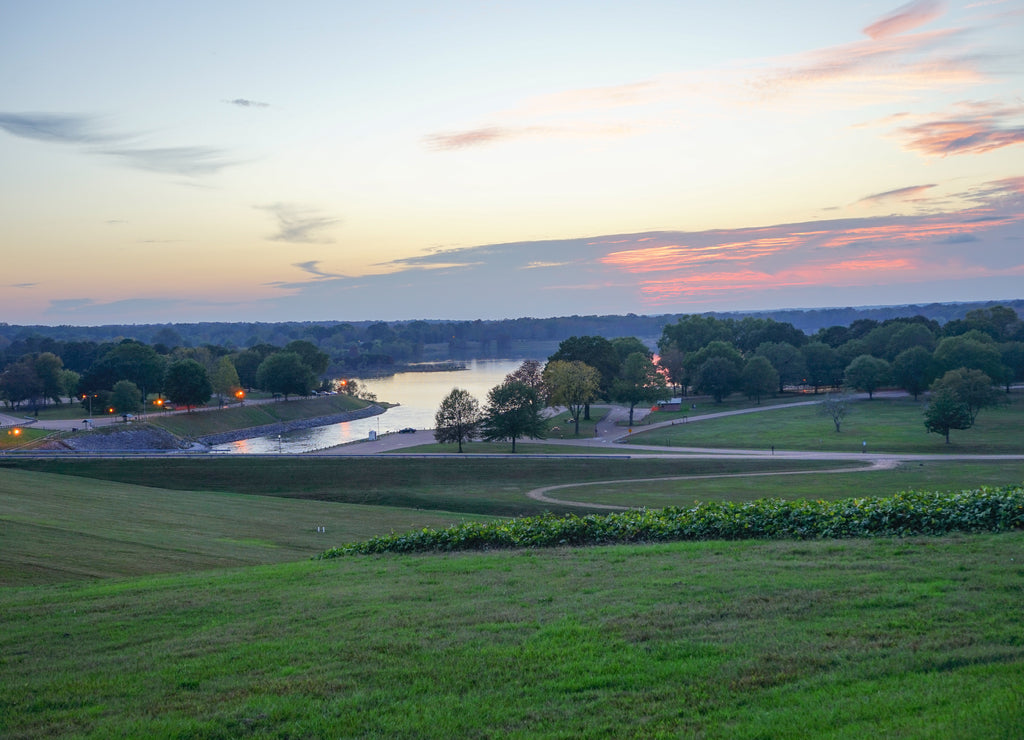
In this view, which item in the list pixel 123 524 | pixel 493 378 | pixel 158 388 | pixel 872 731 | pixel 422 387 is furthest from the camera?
pixel 493 378

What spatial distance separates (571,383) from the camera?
244 ft

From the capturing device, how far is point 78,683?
755 cm

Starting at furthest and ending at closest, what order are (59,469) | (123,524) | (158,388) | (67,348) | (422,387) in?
1. (422,387)
2. (67,348)
3. (158,388)
4. (59,469)
5. (123,524)

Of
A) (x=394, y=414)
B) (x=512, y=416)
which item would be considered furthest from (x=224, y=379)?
(x=512, y=416)

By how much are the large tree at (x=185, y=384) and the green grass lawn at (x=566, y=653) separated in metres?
73.3

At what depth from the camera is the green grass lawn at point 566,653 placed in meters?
6.07

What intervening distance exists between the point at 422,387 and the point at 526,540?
12642 centimetres

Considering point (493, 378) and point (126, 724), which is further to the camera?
point (493, 378)

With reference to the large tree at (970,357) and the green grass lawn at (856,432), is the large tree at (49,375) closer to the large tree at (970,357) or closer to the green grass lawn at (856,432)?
the green grass lawn at (856,432)

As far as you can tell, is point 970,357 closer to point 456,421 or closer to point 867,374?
point 867,374

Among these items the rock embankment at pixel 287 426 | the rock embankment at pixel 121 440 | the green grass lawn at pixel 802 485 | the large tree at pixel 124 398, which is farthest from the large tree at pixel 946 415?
the large tree at pixel 124 398

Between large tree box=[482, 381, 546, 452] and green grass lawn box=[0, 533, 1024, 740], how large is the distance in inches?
1809

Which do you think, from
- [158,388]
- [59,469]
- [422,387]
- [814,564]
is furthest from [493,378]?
[814,564]

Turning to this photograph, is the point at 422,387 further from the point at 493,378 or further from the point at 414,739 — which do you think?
the point at 414,739
